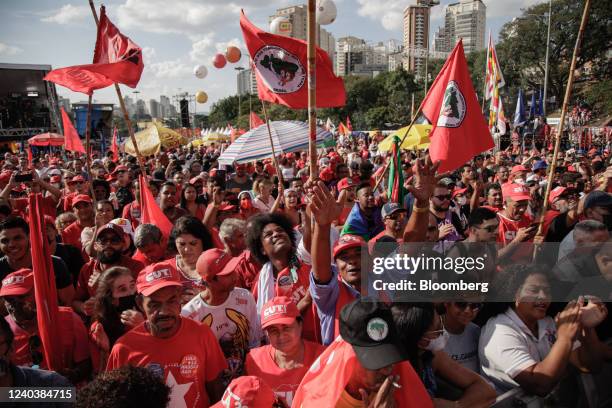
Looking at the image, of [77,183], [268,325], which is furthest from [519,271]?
[77,183]

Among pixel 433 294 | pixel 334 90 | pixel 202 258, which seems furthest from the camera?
pixel 334 90

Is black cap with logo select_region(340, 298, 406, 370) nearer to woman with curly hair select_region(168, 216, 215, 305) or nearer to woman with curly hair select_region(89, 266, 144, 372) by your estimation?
woman with curly hair select_region(89, 266, 144, 372)

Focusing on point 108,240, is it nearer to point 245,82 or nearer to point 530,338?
point 530,338

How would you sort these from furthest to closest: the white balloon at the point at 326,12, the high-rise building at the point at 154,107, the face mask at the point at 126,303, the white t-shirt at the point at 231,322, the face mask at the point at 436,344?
the high-rise building at the point at 154,107, the white balloon at the point at 326,12, the white t-shirt at the point at 231,322, the face mask at the point at 126,303, the face mask at the point at 436,344

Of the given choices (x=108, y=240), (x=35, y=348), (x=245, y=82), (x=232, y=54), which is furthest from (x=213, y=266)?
(x=245, y=82)

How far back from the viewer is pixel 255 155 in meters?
6.45

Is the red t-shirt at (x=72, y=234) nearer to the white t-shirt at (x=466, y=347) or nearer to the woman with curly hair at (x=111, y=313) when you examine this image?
the woman with curly hair at (x=111, y=313)

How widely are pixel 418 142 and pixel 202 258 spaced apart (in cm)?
836

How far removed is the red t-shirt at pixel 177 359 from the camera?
7.11 ft

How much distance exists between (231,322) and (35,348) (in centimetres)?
109

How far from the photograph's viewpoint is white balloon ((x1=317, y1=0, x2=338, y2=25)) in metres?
7.50

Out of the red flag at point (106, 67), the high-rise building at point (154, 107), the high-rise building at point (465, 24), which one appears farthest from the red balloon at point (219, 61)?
the high-rise building at point (154, 107)

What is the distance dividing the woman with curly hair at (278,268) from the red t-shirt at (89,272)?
2.97 ft

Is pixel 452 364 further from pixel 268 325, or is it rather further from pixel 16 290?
pixel 16 290
